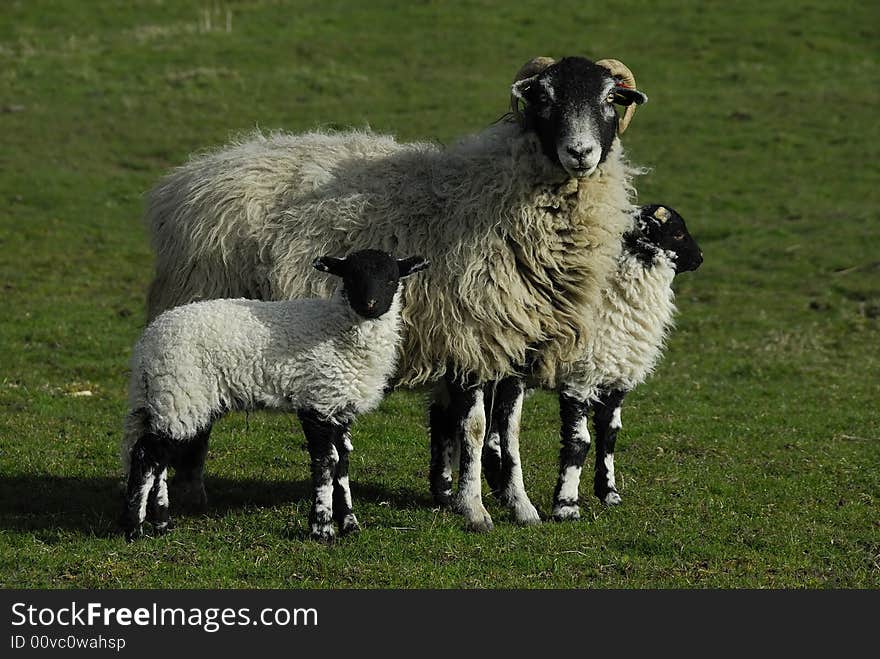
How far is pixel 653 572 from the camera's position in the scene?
7.78 m

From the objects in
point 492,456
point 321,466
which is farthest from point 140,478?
point 492,456

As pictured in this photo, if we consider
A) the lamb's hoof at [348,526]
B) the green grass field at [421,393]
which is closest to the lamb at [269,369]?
the lamb's hoof at [348,526]

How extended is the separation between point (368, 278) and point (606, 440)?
282 centimetres

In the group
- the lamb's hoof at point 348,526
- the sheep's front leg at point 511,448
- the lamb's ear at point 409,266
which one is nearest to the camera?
the lamb's ear at point 409,266

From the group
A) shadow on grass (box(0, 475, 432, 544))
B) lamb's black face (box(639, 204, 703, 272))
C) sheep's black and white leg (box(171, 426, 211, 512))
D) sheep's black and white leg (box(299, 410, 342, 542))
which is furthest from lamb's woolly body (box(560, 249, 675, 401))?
sheep's black and white leg (box(171, 426, 211, 512))

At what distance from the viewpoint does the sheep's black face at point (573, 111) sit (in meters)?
8.59

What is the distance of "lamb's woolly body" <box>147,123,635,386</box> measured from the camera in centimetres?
902

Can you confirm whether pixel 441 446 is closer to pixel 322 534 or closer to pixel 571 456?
pixel 571 456

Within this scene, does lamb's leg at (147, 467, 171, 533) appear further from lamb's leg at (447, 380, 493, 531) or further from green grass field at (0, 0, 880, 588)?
lamb's leg at (447, 380, 493, 531)

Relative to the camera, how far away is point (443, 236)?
9273mm

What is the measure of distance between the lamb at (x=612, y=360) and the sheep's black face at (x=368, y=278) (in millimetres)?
1604

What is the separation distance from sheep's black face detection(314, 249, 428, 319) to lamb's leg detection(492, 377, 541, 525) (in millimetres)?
1567

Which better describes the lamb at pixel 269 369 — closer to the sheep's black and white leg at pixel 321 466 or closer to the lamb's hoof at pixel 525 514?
the sheep's black and white leg at pixel 321 466

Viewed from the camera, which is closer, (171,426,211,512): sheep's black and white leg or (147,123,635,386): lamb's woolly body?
(147,123,635,386): lamb's woolly body
